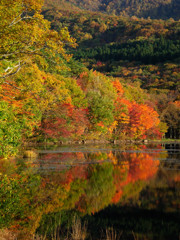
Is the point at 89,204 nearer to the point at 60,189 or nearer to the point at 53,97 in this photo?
the point at 60,189

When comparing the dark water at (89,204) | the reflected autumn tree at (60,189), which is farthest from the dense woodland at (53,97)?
the dark water at (89,204)

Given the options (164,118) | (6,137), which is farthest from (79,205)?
(164,118)

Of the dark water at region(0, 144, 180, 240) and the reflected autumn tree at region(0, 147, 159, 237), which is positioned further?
the reflected autumn tree at region(0, 147, 159, 237)

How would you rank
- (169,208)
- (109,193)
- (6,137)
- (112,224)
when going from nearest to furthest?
(112,224) → (169,208) → (109,193) → (6,137)

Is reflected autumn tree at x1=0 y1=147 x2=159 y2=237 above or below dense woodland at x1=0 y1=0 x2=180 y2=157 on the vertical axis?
below

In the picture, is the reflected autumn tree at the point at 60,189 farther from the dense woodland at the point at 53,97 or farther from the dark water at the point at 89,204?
the dense woodland at the point at 53,97

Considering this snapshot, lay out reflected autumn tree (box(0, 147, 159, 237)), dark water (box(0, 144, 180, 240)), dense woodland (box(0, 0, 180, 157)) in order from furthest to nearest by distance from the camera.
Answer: dense woodland (box(0, 0, 180, 157)) → reflected autumn tree (box(0, 147, 159, 237)) → dark water (box(0, 144, 180, 240))

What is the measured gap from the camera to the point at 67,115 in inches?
2618

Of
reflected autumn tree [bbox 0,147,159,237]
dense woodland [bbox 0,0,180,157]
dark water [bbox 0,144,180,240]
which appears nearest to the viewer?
dark water [bbox 0,144,180,240]

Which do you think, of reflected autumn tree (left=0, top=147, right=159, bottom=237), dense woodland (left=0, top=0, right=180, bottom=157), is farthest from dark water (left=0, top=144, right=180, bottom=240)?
dense woodland (left=0, top=0, right=180, bottom=157)

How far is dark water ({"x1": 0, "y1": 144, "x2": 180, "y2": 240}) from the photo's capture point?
13.4m

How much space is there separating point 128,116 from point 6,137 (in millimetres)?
65941

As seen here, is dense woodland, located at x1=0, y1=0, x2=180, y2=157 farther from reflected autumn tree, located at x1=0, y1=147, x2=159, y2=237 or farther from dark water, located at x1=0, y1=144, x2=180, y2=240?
dark water, located at x1=0, y1=144, x2=180, y2=240

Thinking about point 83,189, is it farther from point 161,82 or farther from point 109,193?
point 161,82
